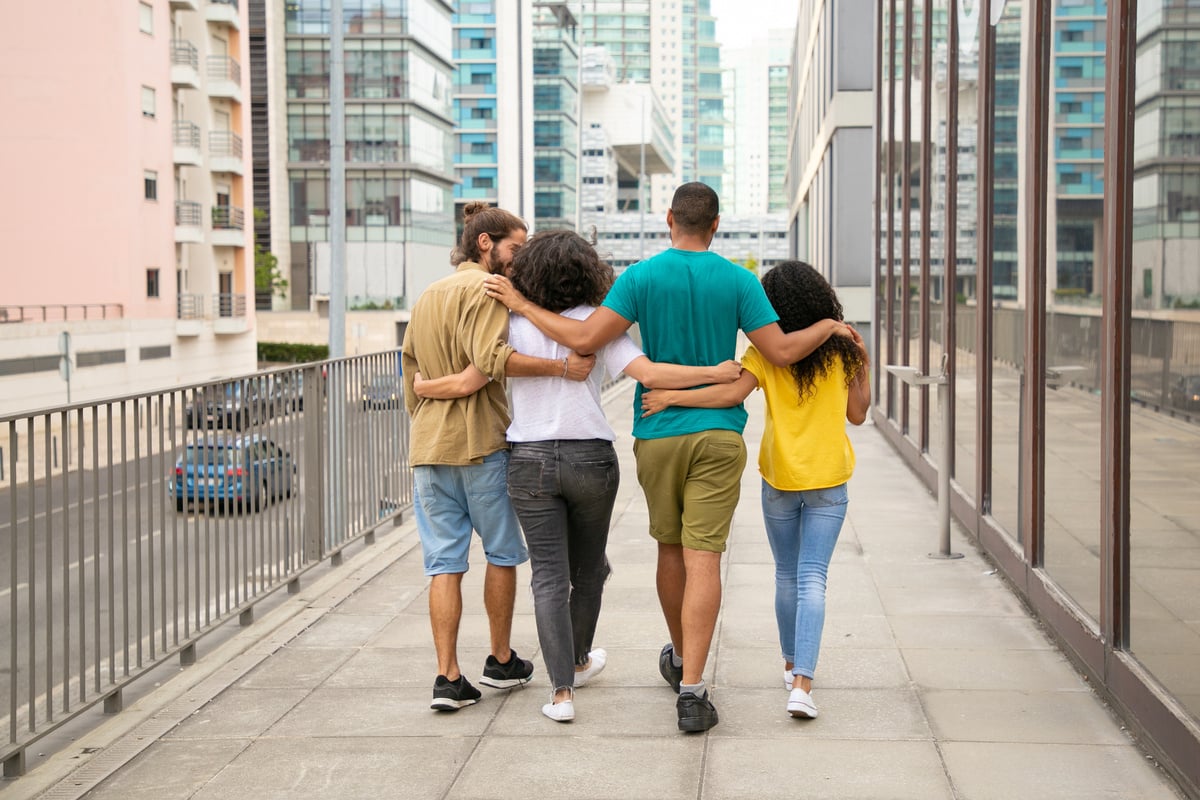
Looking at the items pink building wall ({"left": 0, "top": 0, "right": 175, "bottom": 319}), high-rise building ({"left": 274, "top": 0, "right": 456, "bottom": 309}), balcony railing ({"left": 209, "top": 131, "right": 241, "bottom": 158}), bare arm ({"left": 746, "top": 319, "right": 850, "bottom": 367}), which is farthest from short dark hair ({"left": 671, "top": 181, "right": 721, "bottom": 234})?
high-rise building ({"left": 274, "top": 0, "right": 456, "bottom": 309})

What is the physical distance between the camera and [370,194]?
75688 mm

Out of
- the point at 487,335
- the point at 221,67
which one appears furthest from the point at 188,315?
the point at 487,335

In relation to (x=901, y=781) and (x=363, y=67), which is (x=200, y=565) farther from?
(x=363, y=67)

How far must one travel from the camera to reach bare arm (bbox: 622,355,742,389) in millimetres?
5047

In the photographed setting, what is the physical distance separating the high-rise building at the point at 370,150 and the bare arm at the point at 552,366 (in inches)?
2774

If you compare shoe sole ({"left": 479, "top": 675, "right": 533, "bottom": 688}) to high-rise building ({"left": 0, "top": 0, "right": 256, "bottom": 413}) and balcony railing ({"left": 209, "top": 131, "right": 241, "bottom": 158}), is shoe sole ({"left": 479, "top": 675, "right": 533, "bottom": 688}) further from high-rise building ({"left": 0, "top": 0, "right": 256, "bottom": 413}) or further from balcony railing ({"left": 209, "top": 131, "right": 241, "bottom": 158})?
balcony railing ({"left": 209, "top": 131, "right": 241, "bottom": 158})

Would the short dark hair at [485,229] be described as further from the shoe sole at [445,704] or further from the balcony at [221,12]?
the balcony at [221,12]

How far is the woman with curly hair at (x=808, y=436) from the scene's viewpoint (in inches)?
208

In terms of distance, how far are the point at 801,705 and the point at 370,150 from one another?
73396mm

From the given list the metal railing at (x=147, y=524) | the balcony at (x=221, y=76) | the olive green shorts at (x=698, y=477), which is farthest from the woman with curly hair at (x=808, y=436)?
the balcony at (x=221, y=76)

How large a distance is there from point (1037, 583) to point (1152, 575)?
208cm

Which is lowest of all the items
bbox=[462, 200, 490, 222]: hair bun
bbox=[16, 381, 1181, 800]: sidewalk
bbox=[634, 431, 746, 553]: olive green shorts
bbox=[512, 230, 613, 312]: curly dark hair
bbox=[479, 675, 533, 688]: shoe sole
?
bbox=[16, 381, 1181, 800]: sidewalk

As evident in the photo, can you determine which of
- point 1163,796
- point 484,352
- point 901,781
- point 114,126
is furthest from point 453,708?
point 114,126

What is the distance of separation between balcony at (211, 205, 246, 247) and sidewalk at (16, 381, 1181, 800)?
2075 inches
